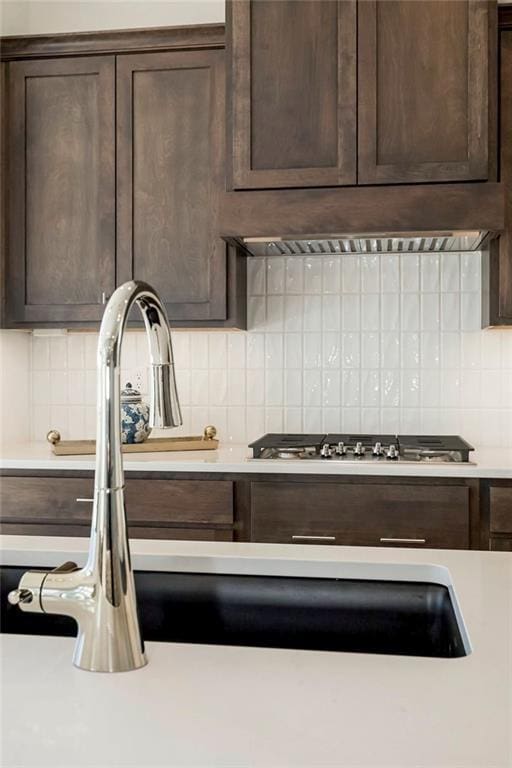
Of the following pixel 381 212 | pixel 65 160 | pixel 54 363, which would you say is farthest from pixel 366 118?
pixel 54 363

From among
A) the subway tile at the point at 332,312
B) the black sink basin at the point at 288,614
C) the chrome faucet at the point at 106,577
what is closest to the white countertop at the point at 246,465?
the subway tile at the point at 332,312

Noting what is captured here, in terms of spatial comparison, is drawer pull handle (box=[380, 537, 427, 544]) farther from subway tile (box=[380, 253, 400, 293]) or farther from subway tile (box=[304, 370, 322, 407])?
subway tile (box=[380, 253, 400, 293])

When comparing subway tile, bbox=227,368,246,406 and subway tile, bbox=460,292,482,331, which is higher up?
subway tile, bbox=460,292,482,331

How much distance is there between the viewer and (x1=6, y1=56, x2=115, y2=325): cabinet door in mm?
2877

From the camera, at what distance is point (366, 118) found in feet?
8.30

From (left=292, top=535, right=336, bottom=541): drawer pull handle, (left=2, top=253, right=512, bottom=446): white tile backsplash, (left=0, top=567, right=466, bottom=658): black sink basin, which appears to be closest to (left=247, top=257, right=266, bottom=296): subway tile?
(left=2, top=253, right=512, bottom=446): white tile backsplash

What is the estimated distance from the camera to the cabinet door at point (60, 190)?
2877 millimetres

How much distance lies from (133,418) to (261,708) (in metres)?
2.15

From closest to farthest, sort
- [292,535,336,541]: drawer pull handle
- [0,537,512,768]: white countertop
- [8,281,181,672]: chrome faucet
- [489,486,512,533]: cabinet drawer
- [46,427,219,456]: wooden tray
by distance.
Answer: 1. [0,537,512,768]: white countertop
2. [8,281,181,672]: chrome faucet
3. [489,486,512,533]: cabinet drawer
4. [292,535,336,541]: drawer pull handle
5. [46,427,219,456]: wooden tray

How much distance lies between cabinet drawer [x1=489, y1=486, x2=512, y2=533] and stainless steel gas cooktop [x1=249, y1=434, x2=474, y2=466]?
0.54ft

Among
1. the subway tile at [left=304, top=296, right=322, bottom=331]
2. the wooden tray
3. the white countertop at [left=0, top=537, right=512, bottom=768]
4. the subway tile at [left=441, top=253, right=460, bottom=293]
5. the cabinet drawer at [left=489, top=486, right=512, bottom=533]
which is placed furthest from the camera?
the subway tile at [left=304, top=296, right=322, bottom=331]

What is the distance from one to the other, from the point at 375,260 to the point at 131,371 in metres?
1.11

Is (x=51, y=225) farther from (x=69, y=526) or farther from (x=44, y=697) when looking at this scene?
(x=44, y=697)

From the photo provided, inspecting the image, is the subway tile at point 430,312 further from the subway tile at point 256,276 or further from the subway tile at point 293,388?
the subway tile at point 256,276
